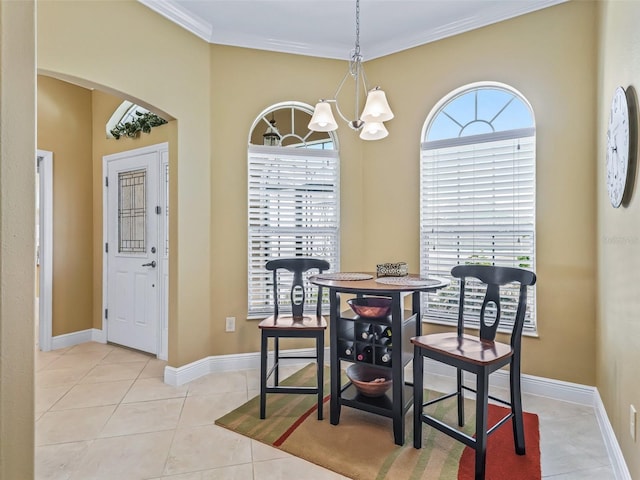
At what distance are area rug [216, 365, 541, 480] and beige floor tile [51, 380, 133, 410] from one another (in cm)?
96

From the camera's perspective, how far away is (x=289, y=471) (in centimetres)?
194

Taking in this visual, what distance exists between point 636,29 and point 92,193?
472 centimetres

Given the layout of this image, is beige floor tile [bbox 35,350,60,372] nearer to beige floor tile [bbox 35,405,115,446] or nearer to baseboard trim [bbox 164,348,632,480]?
beige floor tile [bbox 35,405,115,446]

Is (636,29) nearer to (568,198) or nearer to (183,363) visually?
(568,198)

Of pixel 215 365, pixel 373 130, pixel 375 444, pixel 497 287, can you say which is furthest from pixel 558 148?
pixel 215 365

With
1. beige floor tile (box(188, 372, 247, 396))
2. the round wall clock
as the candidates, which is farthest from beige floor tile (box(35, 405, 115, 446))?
the round wall clock

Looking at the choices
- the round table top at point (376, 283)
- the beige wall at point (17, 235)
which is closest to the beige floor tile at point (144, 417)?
the round table top at point (376, 283)

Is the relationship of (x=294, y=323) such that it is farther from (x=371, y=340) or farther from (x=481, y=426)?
(x=481, y=426)

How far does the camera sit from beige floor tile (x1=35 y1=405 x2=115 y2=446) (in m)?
2.24

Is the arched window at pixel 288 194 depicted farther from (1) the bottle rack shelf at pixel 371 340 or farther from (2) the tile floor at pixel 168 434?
(1) the bottle rack shelf at pixel 371 340

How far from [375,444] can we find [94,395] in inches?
83.5

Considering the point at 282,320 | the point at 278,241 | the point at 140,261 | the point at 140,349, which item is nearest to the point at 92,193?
the point at 140,261

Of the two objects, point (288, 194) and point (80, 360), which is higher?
point (288, 194)

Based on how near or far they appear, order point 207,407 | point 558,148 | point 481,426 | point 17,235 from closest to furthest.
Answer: point 17,235 → point 481,426 → point 207,407 → point 558,148
